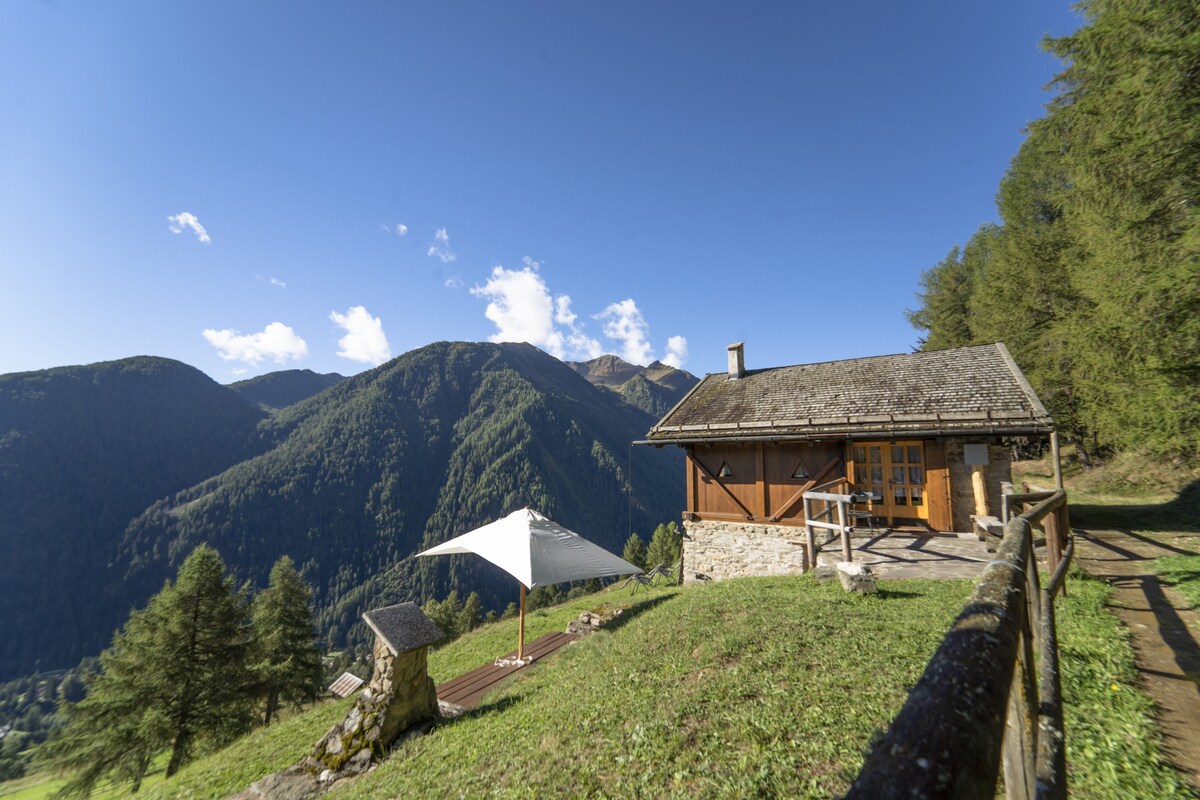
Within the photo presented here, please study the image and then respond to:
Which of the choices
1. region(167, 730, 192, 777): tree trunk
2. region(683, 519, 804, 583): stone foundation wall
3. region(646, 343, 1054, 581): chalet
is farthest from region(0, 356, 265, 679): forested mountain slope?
region(646, 343, 1054, 581): chalet

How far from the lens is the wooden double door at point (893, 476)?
40.0ft

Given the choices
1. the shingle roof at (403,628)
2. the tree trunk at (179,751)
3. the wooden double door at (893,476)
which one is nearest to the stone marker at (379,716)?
the shingle roof at (403,628)

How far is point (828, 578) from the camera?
8859 millimetres

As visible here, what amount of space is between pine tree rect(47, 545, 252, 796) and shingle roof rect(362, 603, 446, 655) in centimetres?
1772

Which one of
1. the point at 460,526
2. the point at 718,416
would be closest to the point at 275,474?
the point at 460,526

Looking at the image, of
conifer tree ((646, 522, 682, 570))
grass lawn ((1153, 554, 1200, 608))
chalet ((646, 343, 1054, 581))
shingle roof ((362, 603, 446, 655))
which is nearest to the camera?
grass lawn ((1153, 554, 1200, 608))

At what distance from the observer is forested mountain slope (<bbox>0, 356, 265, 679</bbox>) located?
13250 centimetres

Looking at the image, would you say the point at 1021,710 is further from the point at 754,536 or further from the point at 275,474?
the point at 275,474

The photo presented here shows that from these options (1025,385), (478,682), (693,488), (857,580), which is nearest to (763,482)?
(693,488)

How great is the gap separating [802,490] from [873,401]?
3.25 metres

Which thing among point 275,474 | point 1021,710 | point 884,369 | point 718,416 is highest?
point 884,369

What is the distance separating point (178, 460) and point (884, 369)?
259 metres

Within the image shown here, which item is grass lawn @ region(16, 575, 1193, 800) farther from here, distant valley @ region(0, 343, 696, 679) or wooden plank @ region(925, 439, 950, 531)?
distant valley @ region(0, 343, 696, 679)

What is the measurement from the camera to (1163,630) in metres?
4.92
